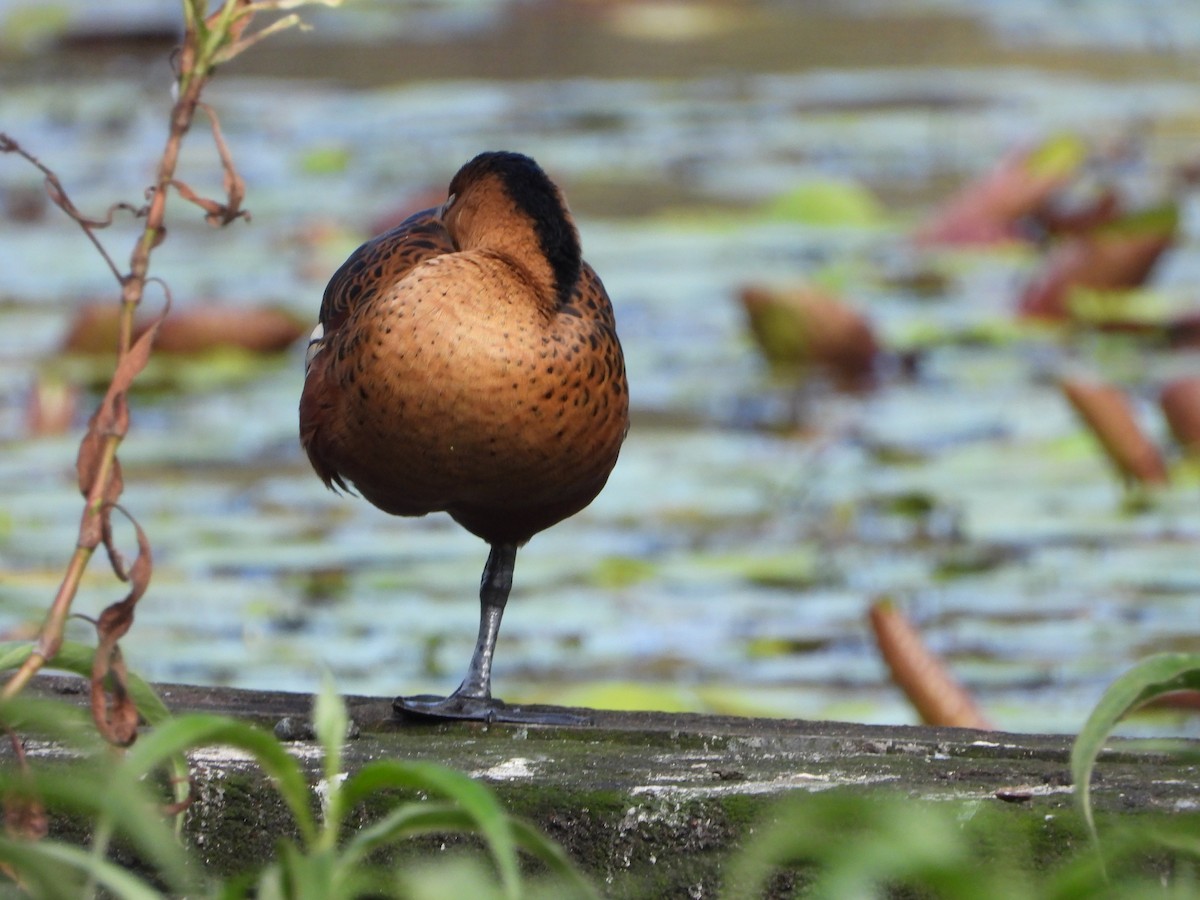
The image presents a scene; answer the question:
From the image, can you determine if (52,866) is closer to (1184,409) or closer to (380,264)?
(380,264)

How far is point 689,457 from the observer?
4828 mm

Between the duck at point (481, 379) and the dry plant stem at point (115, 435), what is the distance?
2.17ft

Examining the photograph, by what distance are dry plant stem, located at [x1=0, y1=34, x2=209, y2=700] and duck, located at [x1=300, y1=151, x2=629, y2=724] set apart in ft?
2.17

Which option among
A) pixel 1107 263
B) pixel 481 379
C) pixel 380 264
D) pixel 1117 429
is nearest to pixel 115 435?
pixel 481 379

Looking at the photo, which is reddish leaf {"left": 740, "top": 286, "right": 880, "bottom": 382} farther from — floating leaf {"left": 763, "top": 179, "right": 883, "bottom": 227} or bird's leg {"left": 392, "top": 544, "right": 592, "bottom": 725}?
bird's leg {"left": 392, "top": 544, "right": 592, "bottom": 725}

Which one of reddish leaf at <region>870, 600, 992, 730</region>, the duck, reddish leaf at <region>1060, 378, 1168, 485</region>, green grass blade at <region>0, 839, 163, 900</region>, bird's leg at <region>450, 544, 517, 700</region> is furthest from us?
reddish leaf at <region>1060, 378, 1168, 485</region>

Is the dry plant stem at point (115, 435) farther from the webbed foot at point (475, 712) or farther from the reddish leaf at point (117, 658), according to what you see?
the webbed foot at point (475, 712)

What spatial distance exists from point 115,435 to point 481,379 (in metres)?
0.74

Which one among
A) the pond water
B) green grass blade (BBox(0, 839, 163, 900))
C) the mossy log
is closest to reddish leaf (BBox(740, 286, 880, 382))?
the pond water

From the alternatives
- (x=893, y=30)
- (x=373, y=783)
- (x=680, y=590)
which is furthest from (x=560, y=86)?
(x=373, y=783)

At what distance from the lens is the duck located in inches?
91.4

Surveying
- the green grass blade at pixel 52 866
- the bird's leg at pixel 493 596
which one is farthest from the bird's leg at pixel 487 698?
the green grass blade at pixel 52 866

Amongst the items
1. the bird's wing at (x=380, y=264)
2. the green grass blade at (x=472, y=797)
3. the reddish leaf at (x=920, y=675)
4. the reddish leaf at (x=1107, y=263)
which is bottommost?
the green grass blade at (x=472, y=797)

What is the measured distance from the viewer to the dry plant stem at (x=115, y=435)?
1.56 metres
